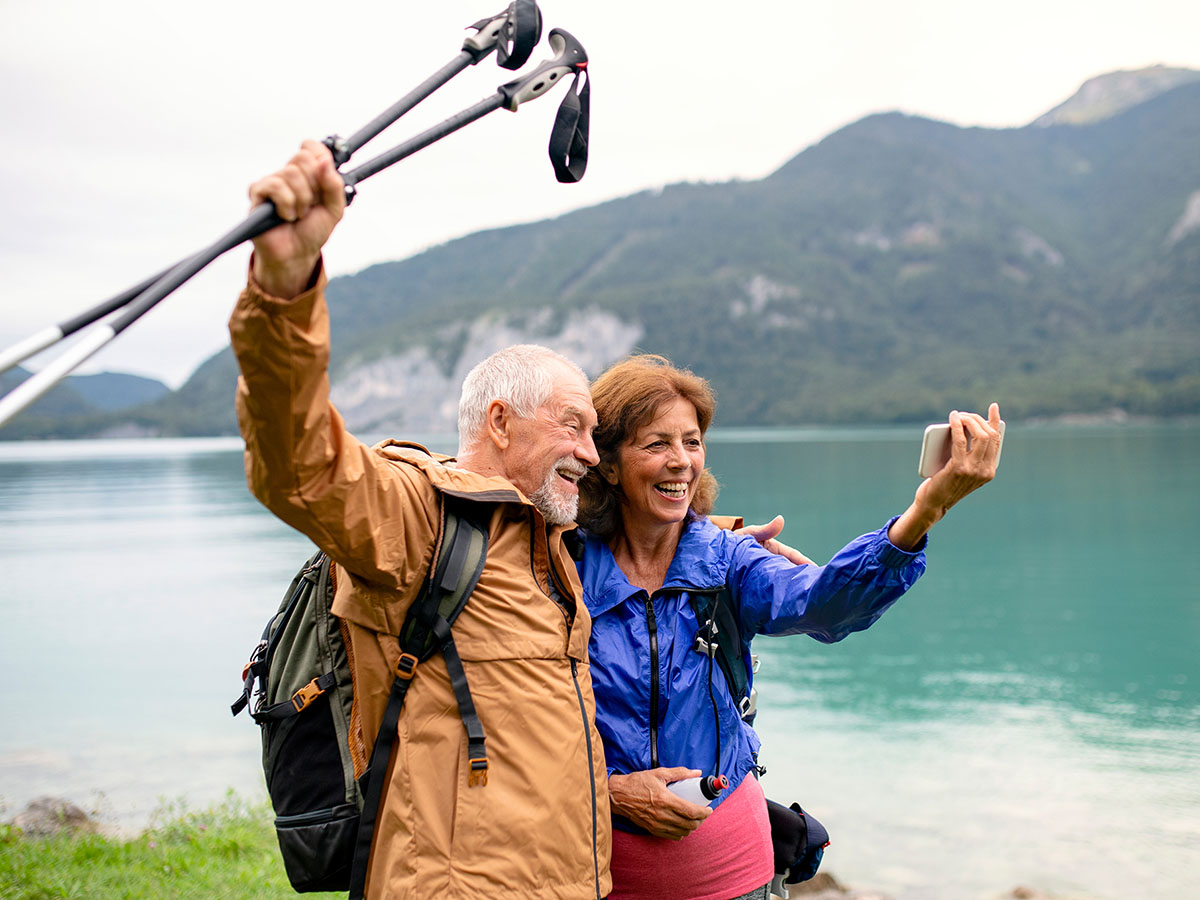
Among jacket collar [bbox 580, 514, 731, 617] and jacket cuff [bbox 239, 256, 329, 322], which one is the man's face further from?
jacket cuff [bbox 239, 256, 329, 322]

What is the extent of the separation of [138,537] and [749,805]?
34.9 metres

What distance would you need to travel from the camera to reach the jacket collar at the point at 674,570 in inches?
104

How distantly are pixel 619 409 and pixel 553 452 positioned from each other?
0.48m

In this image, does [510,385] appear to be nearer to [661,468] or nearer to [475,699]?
[661,468]

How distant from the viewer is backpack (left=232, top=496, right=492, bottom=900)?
2104mm

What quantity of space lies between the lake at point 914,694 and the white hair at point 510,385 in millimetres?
6230

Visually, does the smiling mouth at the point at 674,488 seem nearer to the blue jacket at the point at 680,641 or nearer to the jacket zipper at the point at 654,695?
the blue jacket at the point at 680,641

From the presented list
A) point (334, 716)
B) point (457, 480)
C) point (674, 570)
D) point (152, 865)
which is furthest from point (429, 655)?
point (152, 865)

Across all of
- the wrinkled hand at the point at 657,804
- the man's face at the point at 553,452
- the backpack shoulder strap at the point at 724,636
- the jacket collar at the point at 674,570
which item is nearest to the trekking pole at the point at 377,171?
the man's face at the point at 553,452

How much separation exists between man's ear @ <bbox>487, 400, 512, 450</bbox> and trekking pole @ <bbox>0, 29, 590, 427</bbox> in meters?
0.62

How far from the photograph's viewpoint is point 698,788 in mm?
2496

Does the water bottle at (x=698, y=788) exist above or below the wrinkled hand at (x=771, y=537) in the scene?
below

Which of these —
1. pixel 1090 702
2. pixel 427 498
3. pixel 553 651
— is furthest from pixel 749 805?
pixel 1090 702

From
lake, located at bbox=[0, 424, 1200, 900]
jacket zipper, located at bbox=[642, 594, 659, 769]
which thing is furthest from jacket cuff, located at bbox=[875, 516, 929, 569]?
lake, located at bbox=[0, 424, 1200, 900]
